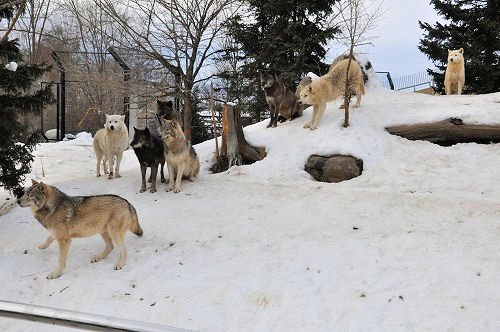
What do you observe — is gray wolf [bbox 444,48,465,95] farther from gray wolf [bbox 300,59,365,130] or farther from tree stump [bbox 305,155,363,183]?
tree stump [bbox 305,155,363,183]

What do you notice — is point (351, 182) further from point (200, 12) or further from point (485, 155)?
point (200, 12)

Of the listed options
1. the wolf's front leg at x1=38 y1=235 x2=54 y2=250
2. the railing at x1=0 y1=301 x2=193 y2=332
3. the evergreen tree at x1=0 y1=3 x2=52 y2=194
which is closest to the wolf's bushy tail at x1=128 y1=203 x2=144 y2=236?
the wolf's front leg at x1=38 y1=235 x2=54 y2=250

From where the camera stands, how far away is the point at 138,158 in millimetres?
8133

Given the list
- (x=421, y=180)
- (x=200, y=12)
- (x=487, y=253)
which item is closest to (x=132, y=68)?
(x=200, y=12)

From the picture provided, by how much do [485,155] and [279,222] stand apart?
475cm

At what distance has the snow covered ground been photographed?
13.4 feet

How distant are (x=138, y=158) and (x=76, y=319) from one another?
672cm

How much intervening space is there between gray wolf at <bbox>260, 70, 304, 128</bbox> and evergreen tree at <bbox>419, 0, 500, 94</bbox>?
10.4 m

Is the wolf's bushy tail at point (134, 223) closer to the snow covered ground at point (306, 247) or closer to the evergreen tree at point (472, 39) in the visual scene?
the snow covered ground at point (306, 247)

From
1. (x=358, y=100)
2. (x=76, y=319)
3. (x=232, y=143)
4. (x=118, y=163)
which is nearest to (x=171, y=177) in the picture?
(x=118, y=163)

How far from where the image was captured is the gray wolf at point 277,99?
1048 cm

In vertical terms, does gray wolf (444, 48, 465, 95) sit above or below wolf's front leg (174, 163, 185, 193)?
above

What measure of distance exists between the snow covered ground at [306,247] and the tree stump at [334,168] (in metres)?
0.18

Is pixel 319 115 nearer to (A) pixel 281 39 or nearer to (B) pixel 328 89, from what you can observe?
(B) pixel 328 89
